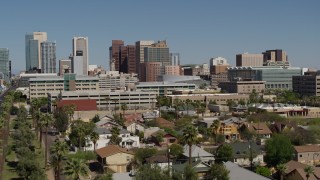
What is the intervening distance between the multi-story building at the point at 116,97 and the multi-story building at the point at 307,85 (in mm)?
44157

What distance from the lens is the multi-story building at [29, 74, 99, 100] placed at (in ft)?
388

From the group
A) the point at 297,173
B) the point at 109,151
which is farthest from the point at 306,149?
the point at 109,151

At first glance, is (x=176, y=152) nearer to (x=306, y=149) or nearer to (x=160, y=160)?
(x=160, y=160)

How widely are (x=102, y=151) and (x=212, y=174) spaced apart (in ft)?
43.9

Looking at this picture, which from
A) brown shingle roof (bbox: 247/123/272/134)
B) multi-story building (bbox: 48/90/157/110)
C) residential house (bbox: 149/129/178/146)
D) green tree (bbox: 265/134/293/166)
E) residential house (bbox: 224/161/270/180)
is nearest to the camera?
residential house (bbox: 224/161/270/180)

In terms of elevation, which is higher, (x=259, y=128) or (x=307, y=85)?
(x=307, y=85)

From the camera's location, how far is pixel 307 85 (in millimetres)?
129375

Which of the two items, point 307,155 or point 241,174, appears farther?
point 307,155

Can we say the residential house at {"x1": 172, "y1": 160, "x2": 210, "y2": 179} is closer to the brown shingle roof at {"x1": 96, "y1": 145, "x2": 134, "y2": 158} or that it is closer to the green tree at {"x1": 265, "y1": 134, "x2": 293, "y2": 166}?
the green tree at {"x1": 265, "y1": 134, "x2": 293, "y2": 166}

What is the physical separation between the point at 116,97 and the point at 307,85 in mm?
53598

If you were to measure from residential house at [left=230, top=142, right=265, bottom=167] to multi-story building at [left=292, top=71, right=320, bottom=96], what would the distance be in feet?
275

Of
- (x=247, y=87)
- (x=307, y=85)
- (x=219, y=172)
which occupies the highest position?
(x=307, y=85)

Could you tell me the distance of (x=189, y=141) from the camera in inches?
1500

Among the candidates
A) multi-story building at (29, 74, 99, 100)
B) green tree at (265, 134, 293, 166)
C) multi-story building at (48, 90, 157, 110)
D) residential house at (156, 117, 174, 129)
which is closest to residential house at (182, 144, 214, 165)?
green tree at (265, 134, 293, 166)
